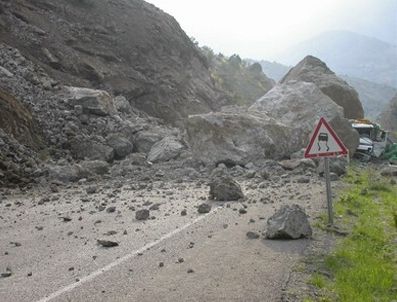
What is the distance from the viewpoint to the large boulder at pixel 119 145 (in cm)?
2152

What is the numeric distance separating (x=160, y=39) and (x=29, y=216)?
31.3 metres

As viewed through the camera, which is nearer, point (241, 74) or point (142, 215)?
point (142, 215)

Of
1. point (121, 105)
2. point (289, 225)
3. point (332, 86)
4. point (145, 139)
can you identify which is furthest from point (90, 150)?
point (332, 86)

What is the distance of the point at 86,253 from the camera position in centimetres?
836

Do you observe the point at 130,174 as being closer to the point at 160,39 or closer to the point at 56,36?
the point at 56,36

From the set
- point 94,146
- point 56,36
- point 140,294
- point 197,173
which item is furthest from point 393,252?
point 56,36

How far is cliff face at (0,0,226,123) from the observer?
98.4ft

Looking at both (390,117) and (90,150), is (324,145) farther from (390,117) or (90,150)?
(390,117)

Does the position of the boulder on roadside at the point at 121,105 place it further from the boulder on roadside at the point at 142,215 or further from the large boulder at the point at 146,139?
the boulder on roadside at the point at 142,215

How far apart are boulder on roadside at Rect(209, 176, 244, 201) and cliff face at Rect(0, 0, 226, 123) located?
17.0m

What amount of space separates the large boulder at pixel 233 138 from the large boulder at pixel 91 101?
4583mm

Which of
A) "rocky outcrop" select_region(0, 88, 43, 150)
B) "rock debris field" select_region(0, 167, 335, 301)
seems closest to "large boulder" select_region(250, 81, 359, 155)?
"rocky outcrop" select_region(0, 88, 43, 150)

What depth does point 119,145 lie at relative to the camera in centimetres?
2158

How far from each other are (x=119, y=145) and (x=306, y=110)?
1087 cm
